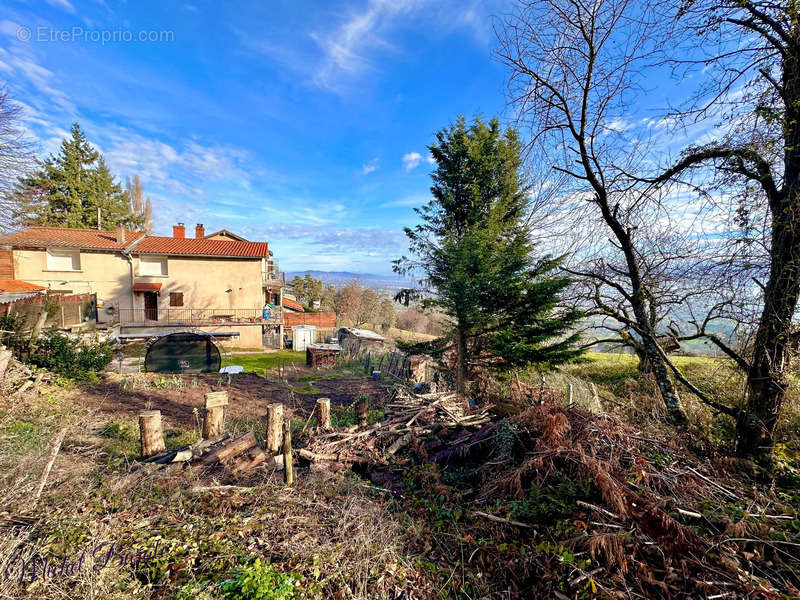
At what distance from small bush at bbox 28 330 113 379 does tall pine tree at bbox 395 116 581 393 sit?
1087cm

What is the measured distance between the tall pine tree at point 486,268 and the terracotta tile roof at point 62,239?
71.3ft

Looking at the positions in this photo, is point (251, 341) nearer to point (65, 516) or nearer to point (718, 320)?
point (65, 516)

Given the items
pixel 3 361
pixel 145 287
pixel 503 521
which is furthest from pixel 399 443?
pixel 145 287

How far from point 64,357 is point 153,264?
14.3 meters

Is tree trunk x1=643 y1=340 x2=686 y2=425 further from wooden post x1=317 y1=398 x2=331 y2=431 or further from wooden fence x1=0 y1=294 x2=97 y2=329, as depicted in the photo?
wooden fence x1=0 y1=294 x2=97 y2=329

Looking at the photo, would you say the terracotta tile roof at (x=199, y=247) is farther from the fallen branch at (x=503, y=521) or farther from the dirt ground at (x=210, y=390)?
the fallen branch at (x=503, y=521)

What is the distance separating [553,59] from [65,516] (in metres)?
7.78

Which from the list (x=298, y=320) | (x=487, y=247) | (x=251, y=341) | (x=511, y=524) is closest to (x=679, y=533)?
(x=511, y=524)

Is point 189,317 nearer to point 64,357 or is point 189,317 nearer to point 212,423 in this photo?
point 64,357

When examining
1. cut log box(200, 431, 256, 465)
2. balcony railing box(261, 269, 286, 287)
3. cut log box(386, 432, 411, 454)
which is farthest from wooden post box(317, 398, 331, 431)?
balcony railing box(261, 269, 286, 287)

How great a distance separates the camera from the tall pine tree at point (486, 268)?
9008 mm

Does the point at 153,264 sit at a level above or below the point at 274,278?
above

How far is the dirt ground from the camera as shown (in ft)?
26.5

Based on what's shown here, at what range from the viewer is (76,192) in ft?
93.4
